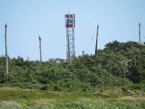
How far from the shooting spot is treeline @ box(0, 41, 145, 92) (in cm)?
3832

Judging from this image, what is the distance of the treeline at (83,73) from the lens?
1508 inches

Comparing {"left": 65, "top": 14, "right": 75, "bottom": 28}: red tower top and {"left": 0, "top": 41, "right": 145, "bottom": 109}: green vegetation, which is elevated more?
{"left": 65, "top": 14, "right": 75, "bottom": 28}: red tower top

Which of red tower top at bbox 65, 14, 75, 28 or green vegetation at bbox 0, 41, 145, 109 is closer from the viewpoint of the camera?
green vegetation at bbox 0, 41, 145, 109

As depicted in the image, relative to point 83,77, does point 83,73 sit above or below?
above

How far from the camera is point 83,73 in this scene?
4303 centimetres

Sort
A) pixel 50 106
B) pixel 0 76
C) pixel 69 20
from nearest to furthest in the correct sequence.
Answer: pixel 50 106 → pixel 0 76 → pixel 69 20

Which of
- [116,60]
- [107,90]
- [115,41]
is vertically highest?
[115,41]

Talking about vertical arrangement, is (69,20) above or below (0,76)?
above

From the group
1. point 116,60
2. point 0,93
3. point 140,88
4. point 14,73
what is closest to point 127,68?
point 116,60

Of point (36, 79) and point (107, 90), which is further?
point (36, 79)

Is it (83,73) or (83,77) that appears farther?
(83,73)

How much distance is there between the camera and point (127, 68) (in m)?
48.1

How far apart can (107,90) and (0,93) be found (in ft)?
46.5

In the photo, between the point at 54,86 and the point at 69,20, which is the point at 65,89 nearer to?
the point at 54,86
